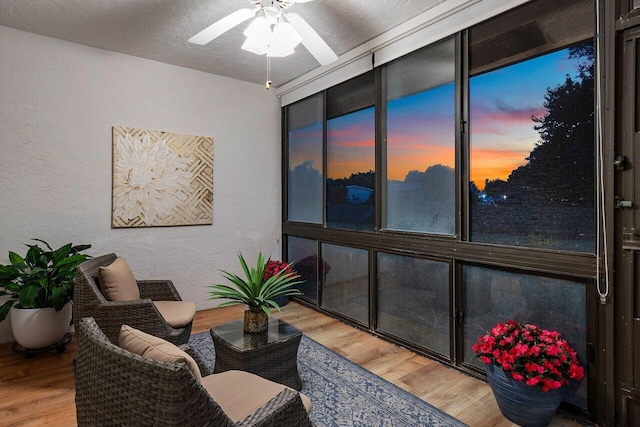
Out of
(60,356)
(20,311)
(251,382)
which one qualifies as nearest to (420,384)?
(251,382)

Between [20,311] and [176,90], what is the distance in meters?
2.56

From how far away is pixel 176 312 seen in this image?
274 cm

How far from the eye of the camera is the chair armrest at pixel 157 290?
3057 millimetres

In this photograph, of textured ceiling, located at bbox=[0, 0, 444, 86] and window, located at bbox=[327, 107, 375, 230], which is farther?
window, located at bbox=[327, 107, 375, 230]

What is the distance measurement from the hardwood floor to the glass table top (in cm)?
77

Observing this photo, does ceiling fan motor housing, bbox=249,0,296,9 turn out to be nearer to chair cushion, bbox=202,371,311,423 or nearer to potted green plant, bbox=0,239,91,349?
chair cushion, bbox=202,371,311,423

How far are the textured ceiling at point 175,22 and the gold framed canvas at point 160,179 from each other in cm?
85

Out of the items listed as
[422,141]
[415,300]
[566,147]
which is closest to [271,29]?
[422,141]

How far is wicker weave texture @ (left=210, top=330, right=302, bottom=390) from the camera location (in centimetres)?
213

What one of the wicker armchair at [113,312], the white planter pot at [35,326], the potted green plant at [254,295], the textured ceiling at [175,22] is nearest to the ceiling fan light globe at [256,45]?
the textured ceiling at [175,22]

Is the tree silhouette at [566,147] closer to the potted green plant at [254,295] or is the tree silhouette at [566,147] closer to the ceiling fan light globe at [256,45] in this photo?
the potted green plant at [254,295]

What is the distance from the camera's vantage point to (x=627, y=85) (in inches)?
73.2

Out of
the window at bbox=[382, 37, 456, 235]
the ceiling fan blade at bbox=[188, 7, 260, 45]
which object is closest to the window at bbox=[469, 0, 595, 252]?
the window at bbox=[382, 37, 456, 235]

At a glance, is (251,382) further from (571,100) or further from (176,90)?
(176,90)
